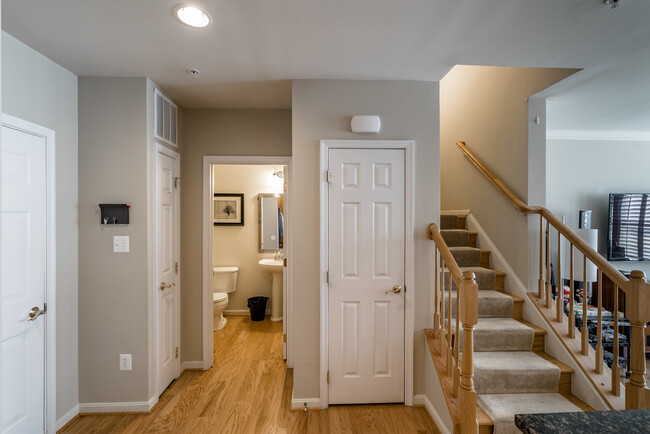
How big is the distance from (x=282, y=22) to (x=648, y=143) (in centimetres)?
496

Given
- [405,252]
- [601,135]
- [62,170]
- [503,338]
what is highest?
[601,135]

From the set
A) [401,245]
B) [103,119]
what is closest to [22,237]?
[103,119]

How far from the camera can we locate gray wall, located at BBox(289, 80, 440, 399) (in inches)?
109

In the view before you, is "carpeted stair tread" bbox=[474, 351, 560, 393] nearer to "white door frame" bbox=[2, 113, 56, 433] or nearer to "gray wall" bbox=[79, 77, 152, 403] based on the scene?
"gray wall" bbox=[79, 77, 152, 403]

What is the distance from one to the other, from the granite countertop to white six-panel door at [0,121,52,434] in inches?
107

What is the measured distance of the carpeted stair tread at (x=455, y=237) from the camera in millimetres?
3676

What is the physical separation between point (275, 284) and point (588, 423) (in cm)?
406

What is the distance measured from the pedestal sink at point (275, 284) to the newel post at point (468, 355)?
2929 millimetres

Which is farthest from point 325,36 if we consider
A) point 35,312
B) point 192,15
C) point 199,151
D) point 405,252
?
point 35,312

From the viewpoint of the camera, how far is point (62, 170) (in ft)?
8.37

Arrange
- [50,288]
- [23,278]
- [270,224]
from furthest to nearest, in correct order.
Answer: [270,224] < [50,288] < [23,278]

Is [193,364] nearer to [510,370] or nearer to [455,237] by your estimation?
[510,370]

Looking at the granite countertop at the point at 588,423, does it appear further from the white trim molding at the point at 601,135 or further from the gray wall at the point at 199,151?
the white trim molding at the point at 601,135

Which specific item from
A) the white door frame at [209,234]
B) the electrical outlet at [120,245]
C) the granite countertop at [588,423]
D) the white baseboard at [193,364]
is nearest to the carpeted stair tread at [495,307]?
the white door frame at [209,234]
